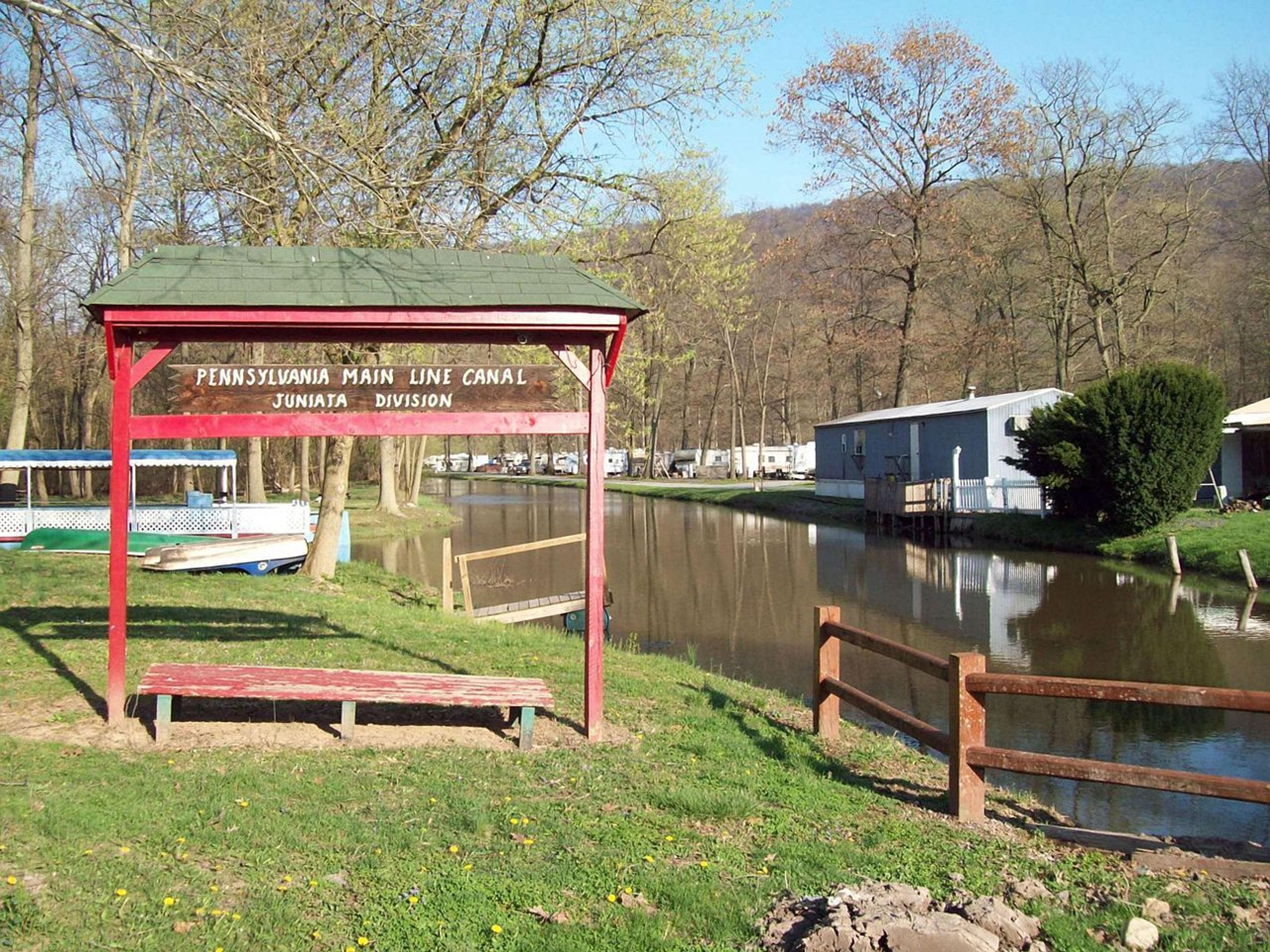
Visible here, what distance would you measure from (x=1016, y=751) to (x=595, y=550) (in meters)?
3.12

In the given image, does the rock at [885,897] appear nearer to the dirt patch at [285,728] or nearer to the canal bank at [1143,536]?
the dirt patch at [285,728]

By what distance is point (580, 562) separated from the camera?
85.4 feet

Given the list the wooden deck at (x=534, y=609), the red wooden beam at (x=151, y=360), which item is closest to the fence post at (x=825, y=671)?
the red wooden beam at (x=151, y=360)

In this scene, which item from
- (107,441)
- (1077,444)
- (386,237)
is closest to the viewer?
(386,237)

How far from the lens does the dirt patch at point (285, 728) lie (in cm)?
693

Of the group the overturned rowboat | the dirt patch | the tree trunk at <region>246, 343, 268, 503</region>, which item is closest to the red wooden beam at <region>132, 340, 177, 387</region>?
the dirt patch

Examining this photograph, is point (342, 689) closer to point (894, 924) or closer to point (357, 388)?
point (357, 388)

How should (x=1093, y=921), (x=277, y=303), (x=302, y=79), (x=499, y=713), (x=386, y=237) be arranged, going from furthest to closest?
(x=302, y=79) → (x=386, y=237) → (x=499, y=713) → (x=277, y=303) → (x=1093, y=921)

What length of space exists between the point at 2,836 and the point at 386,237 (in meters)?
8.66

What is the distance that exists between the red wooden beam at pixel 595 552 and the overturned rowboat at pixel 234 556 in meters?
12.8

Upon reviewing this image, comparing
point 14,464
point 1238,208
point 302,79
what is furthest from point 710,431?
point 302,79

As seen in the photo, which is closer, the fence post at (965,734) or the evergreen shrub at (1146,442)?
the fence post at (965,734)

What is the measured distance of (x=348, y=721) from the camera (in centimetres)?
711

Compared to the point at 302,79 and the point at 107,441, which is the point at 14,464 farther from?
the point at 107,441
